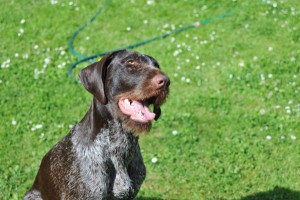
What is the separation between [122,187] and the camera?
5.18m

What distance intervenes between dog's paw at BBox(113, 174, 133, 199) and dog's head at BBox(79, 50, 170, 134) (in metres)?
0.59

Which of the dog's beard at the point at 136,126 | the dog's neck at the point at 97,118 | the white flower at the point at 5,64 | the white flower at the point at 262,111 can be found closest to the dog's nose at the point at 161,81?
the dog's beard at the point at 136,126

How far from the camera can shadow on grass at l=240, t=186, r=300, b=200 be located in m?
6.96

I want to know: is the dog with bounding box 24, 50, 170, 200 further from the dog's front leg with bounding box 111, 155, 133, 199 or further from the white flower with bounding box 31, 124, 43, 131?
the white flower with bounding box 31, 124, 43, 131

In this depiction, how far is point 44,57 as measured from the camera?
1021cm

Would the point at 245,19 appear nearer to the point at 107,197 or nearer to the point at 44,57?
the point at 44,57

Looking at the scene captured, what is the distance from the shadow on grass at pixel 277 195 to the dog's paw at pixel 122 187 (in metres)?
2.41

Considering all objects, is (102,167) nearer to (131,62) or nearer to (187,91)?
(131,62)

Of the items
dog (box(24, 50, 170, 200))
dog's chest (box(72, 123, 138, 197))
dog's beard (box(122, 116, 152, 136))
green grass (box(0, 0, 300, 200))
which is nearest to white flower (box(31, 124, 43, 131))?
green grass (box(0, 0, 300, 200))

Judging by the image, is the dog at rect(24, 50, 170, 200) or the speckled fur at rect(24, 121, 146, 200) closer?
the dog at rect(24, 50, 170, 200)

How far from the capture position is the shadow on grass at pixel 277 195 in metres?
6.96

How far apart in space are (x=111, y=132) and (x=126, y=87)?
54 centimetres

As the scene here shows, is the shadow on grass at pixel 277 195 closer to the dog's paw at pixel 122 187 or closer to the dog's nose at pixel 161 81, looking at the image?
the dog's paw at pixel 122 187

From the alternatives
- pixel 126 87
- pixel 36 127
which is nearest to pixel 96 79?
pixel 126 87
